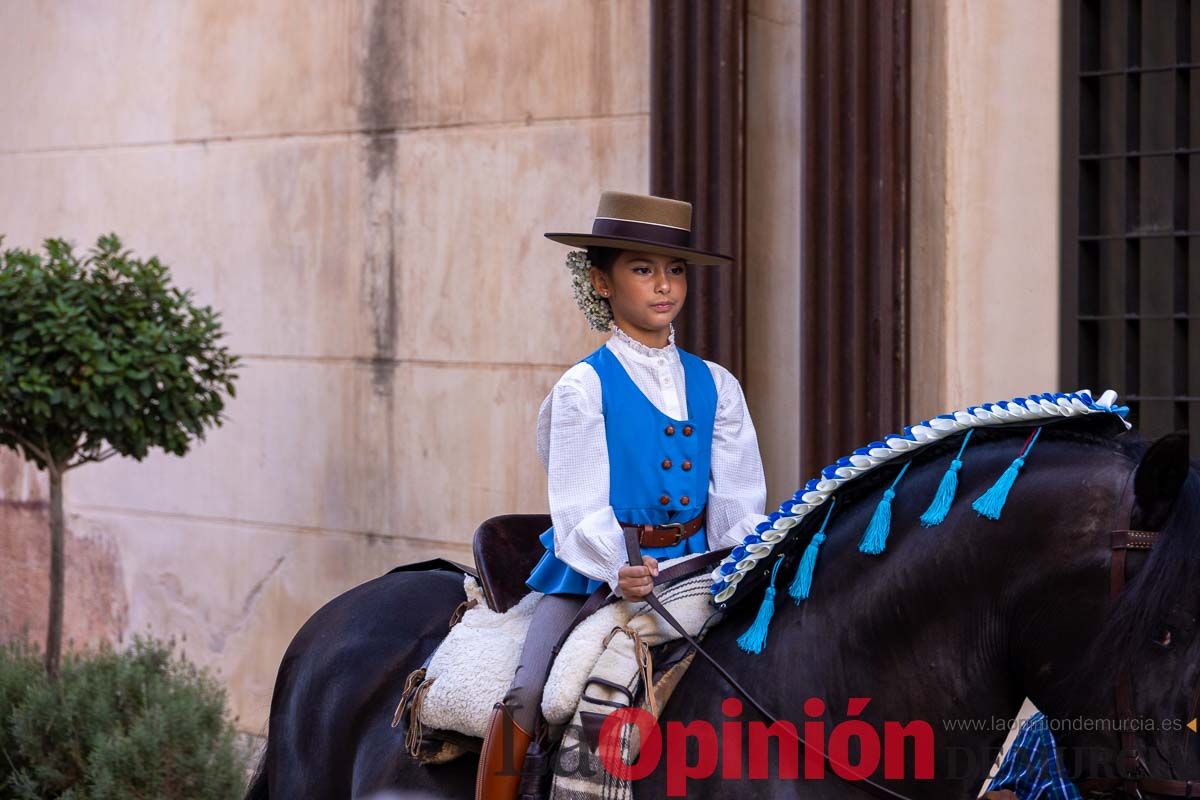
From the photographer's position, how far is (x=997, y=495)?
2334mm

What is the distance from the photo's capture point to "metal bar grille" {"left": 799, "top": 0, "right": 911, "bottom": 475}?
17.1 ft

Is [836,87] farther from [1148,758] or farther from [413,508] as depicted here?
[1148,758]

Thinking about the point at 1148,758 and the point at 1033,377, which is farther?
the point at 1033,377

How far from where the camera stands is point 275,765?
360 centimetres

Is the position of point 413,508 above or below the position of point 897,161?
below

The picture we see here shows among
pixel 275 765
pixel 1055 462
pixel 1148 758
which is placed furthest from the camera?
pixel 275 765

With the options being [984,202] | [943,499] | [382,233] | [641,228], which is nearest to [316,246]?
[382,233]

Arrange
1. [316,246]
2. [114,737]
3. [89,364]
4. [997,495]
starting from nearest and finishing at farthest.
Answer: [997,495] < [114,737] < [89,364] < [316,246]

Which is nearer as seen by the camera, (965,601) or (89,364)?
(965,601)

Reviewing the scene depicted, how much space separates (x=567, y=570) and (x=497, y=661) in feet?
0.77

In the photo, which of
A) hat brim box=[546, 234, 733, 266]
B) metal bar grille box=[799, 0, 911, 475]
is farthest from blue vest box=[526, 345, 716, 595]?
metal bar grille box=[799, 0, 911, 475]

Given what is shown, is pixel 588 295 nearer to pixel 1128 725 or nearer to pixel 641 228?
pixel 641 228

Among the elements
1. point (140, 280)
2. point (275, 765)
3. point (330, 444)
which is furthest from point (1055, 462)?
point (330, 444)

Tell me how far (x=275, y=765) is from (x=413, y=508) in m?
3.28
